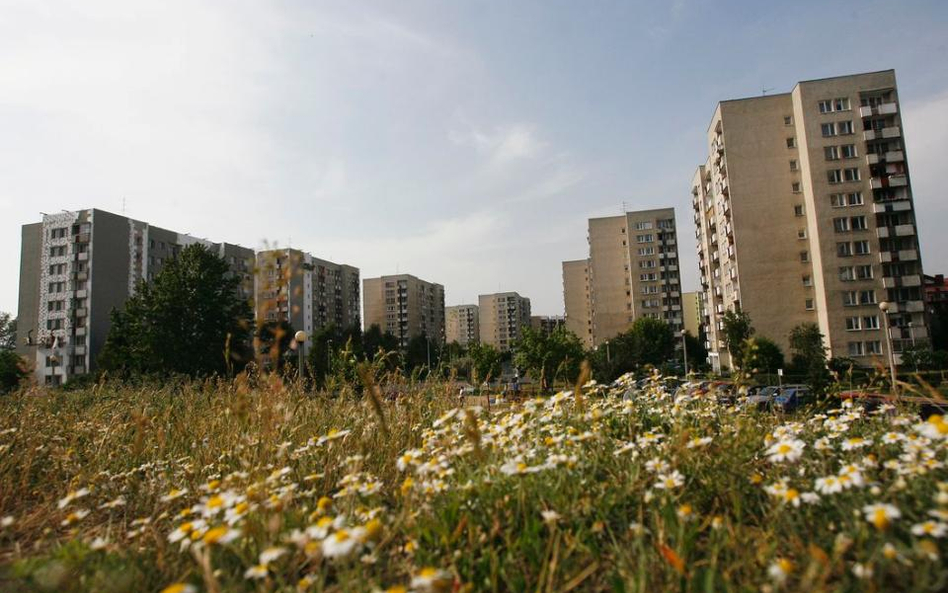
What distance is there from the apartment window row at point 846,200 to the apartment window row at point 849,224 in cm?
107

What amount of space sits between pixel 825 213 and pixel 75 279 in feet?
247

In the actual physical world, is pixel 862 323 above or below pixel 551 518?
above

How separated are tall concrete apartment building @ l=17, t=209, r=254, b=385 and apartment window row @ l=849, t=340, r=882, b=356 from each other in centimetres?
5778

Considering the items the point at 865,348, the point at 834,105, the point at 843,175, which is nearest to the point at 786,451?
the point at 865,348

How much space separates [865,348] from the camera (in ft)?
126

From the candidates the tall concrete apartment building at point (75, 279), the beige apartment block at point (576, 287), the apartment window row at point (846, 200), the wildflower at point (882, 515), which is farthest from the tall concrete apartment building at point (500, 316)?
the wildflower at point (882, 515)

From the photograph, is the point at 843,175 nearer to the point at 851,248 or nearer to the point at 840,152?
the point at 840,152

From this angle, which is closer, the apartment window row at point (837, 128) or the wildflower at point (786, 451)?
the wildflower at point (786, 451)

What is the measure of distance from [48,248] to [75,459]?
238 feet

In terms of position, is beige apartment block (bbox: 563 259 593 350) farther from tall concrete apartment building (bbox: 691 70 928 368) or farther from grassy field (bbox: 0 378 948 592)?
grassy field (bbox: 0 378 948 592)

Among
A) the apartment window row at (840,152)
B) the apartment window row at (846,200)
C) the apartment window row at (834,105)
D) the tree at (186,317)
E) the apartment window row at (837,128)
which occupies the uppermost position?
the apartment window row at (834,105)

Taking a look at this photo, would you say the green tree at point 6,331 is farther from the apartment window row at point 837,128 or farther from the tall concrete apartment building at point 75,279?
the apartment window row at point 837,128

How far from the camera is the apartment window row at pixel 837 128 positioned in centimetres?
4109

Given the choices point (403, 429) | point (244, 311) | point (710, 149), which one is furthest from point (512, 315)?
point (403, 429)
